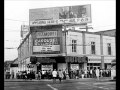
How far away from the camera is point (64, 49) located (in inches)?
1561

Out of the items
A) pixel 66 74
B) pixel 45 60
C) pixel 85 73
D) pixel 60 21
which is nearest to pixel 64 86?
pixel 66 74

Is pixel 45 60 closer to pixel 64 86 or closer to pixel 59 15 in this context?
pixel 59 15

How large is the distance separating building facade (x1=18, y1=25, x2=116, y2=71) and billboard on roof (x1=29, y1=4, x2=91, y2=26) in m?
2.51

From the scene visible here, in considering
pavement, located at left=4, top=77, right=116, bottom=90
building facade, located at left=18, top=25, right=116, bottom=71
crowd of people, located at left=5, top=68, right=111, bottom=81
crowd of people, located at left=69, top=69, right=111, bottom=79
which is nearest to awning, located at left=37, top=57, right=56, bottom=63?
building facade, located at left=18, top=25, right=116, bottom=71

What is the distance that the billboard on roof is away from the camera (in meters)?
45.4

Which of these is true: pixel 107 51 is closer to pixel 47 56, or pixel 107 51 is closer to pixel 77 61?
pixel 77 61

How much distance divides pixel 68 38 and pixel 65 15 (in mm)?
7783

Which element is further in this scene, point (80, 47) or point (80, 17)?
point (80, 17)

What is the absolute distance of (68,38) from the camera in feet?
129

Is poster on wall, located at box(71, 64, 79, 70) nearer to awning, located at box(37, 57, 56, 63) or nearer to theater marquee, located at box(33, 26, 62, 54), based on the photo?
theater marquee, located at box(33, 26, 62, 54)

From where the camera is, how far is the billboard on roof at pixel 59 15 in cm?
4538

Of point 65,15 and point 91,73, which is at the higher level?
point 65,15

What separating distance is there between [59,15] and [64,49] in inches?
344
